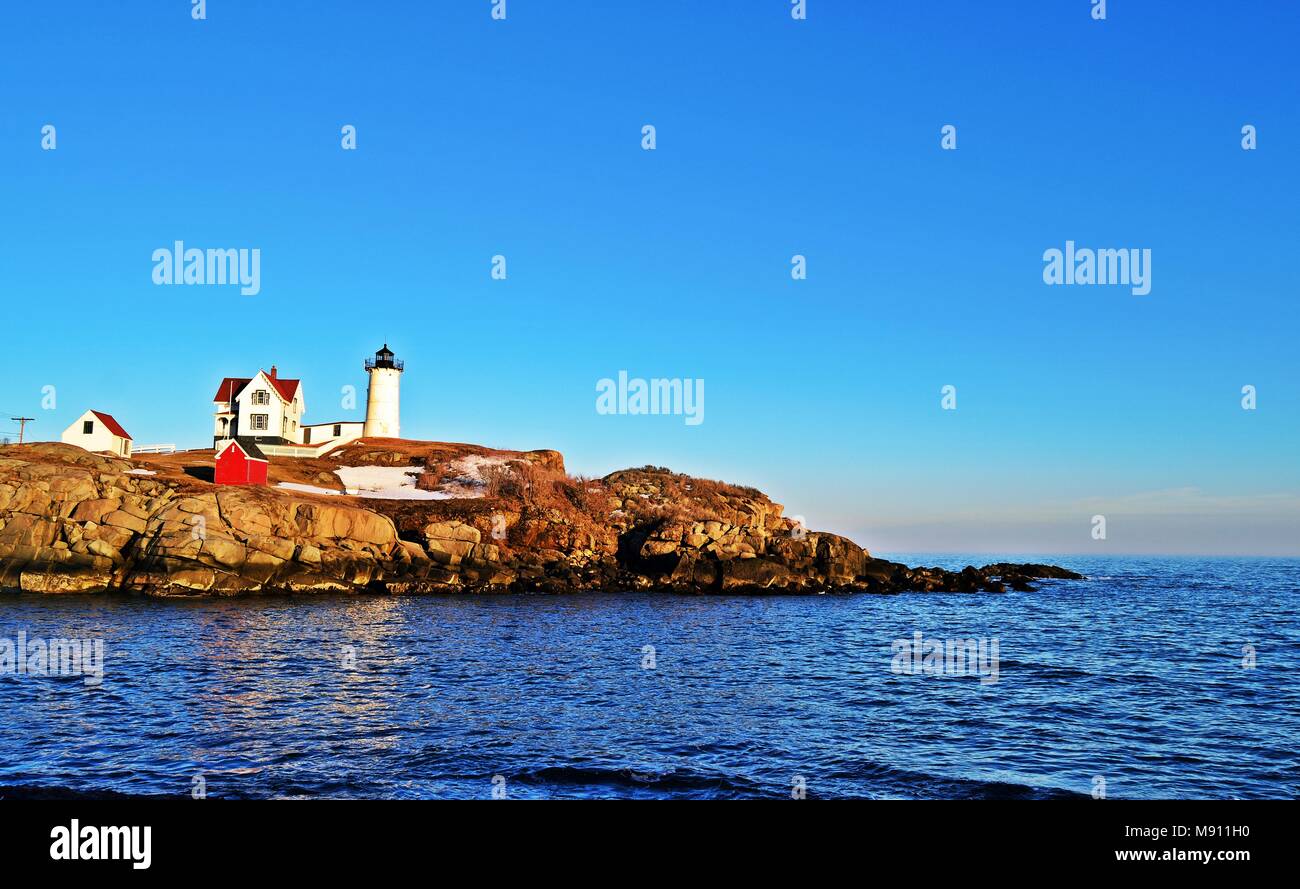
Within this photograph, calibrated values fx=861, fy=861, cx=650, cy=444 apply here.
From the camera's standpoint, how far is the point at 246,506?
56.2 metres

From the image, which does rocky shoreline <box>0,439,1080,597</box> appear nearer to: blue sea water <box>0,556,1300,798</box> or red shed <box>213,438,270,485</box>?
red shed <box>213,438,270,485</box>

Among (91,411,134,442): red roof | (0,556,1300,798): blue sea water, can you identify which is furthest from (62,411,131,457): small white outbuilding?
(0,556,1300,798): blue sea water

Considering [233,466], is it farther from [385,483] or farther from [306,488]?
[385,483]

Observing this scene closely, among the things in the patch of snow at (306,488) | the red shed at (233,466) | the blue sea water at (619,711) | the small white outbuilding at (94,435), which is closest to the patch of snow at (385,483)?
the patch of snow at (306,488)

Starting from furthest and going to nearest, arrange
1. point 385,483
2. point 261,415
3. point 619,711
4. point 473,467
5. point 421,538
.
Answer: point 261,415
point 473,467
point 385,483
point 421,538
point 619,711

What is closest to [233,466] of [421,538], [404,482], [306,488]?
[306,488]

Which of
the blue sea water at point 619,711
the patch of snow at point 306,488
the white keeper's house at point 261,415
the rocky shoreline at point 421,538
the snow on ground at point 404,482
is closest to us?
the blue sea water at point 619,711

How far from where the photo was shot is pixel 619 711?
23328mm

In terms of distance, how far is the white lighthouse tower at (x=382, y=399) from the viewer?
344 feet

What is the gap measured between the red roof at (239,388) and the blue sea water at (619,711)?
52.0 metres

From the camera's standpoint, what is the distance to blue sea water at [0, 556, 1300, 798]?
17094 mm

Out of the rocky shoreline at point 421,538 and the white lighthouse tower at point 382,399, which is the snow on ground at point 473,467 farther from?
the white lighthouse tower at point 382,399

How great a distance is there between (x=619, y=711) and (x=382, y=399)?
89.0 m

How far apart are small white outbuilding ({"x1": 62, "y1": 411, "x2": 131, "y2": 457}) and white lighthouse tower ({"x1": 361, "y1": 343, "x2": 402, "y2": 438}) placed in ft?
88.6
